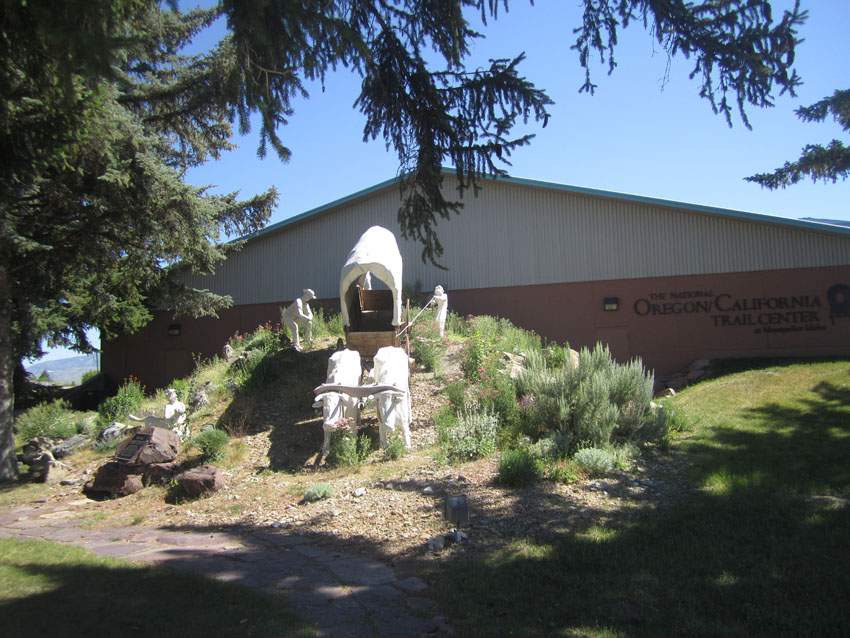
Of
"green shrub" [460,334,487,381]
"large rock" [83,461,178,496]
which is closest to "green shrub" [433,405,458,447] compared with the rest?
"green shrub" [460,334,487,381]

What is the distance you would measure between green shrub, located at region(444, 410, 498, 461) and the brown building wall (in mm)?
9260

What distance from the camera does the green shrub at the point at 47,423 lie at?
44.6ft

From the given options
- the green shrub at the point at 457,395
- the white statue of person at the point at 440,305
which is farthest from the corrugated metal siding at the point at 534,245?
the green shrub at the point at 457,395

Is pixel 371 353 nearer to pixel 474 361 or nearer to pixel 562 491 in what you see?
pixel 474 361

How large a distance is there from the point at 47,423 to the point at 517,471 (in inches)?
495

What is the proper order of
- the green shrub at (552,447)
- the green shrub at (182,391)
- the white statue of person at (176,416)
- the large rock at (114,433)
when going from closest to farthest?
1. the green shrub at (552,447)
2. the white statue of person at (176,416)
3. the large rock at (114,433)
4. the green shrub at (182,391)

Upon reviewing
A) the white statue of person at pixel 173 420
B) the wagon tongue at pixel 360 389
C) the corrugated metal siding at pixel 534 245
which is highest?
the corrugated metal siding at pixel 534 245

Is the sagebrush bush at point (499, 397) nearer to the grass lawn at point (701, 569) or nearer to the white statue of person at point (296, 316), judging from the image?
the grass lawn at point (701, 569)

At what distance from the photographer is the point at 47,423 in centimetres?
1414

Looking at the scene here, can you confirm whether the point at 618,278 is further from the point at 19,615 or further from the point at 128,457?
the point at 19,615

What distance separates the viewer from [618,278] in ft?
59.2

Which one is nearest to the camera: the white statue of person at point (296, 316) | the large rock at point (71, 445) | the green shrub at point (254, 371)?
the large rock at point (71, 445)

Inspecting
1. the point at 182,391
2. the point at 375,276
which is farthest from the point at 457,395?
the point at 182,391

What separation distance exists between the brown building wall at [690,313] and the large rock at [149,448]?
11.0 metres
